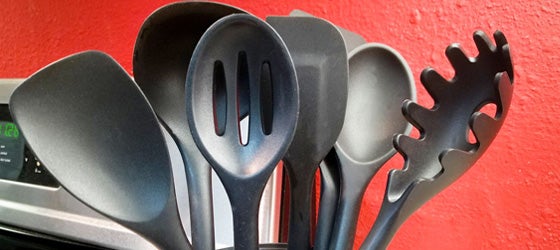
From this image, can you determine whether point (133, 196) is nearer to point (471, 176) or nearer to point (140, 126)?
point (140, 126)

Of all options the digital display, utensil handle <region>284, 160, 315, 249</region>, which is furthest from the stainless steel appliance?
utensil handle <region>284, 160, 315, 249</region>

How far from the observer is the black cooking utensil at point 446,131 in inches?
10.3

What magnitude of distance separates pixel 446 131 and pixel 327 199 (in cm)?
10

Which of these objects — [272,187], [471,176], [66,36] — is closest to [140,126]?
[272,187]

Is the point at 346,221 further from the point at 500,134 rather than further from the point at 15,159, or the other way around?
the point at 15,159

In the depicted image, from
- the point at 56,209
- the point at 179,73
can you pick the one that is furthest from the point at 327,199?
the point at 56,209

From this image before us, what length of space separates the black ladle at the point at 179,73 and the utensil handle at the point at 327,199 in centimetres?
8

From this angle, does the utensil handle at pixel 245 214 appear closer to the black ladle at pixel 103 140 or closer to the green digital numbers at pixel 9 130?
the black ladle at pixel 103 140

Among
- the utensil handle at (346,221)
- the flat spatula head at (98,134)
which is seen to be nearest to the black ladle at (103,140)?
the flat spatula head at (98,134)

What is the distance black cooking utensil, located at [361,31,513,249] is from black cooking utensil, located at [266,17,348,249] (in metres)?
0.05

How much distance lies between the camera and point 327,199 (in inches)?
12.1

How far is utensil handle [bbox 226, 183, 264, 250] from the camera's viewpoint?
0.26 m

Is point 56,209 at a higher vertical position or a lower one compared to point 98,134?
lower

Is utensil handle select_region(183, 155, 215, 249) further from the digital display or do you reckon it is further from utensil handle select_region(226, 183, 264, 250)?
the digital display
